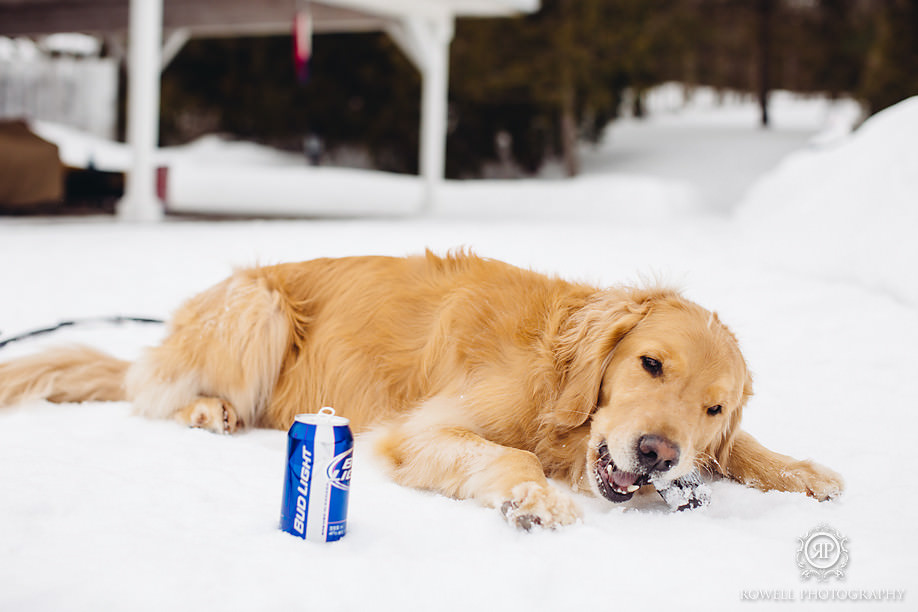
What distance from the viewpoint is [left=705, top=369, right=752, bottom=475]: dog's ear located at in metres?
2.31

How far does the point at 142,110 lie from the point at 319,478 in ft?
25.1

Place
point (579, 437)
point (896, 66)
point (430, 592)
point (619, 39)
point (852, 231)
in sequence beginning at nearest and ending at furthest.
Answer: point (430, 592)
point (579, 437)
point (852, 231)
point (896, 66)
point (619, 39)

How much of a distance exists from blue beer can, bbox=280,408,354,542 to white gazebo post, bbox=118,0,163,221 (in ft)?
24.2

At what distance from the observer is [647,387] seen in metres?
2.11

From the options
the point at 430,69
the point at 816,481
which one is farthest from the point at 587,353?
the point at 430,69

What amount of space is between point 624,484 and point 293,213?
9.85 m

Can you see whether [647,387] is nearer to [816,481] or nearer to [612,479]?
[612,479]

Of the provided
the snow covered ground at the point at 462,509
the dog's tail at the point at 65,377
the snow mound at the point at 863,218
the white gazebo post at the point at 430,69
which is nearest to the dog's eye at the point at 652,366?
the snow covered ground at the point at 462,509

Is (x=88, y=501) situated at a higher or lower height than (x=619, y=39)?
lower

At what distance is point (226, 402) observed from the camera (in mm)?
2807

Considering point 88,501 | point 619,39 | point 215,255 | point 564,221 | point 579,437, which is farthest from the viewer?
point 619,39

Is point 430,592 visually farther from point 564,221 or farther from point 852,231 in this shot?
point 564,221

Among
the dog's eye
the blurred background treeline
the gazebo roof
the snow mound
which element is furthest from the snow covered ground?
the blurred background treeline

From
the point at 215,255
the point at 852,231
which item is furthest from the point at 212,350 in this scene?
the point at 852,231
